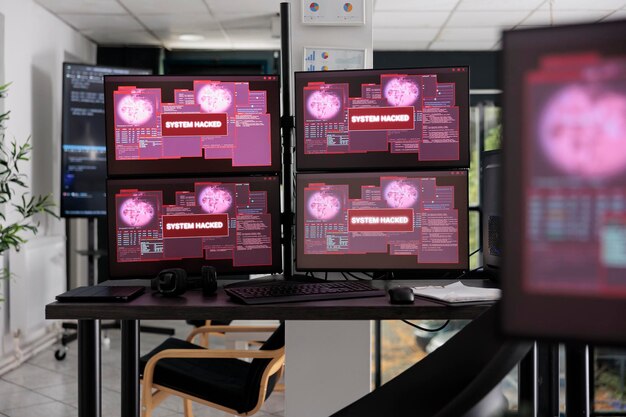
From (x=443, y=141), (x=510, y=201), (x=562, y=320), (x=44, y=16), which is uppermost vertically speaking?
(x=44, y=16)

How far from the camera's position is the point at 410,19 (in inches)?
234

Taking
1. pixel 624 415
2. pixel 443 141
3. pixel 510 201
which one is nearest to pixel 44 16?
pixel 443 141

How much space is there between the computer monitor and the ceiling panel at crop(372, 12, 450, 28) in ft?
17.7

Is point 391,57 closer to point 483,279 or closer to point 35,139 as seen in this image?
point 35,139

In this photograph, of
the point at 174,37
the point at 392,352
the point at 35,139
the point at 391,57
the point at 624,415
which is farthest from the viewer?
the point at 391,57

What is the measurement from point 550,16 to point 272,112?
455 centimetres

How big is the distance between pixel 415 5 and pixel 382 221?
12.8ft

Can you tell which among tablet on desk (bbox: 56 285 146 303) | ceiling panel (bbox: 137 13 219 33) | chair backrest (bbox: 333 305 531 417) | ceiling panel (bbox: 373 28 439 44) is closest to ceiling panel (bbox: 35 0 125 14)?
ceiling panel (bbox: 137 13 219 33)

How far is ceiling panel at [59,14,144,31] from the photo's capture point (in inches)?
226

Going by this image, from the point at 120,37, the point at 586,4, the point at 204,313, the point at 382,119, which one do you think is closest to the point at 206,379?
the point at 204,313

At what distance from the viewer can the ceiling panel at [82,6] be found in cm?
525

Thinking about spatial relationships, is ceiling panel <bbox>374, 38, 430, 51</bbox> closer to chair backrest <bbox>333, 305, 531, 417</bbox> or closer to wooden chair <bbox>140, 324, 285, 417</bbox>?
wooden chair <bbox>140, 324, 285, 417</bbox>

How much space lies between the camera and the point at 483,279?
2.17 metres

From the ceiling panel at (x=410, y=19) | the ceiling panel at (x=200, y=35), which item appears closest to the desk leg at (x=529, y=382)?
the ceiling panel at (x=410, y=19)
